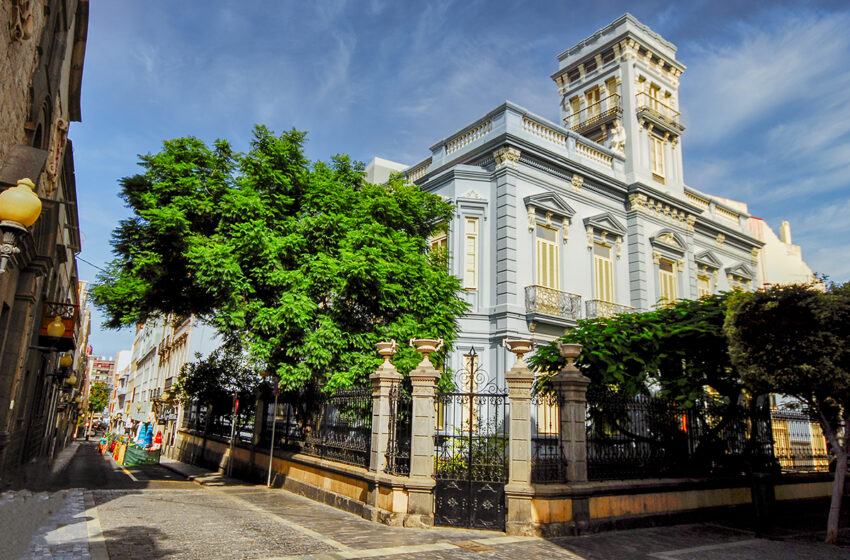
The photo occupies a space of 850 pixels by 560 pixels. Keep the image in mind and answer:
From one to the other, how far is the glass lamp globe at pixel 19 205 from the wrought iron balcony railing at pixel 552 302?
14106mm

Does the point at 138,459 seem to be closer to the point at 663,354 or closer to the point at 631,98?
the point at 663,354

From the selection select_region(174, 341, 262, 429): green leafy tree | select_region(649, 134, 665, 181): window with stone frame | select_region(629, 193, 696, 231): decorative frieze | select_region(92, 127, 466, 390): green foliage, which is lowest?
select_region(174, 341, 262, 429): green leafy tree

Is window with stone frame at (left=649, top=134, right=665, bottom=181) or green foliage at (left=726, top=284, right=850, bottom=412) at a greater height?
window with stone frame at (left=649, top=134, right=665, bottom=181)

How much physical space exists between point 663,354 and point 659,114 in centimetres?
1489

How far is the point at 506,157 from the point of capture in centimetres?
1828

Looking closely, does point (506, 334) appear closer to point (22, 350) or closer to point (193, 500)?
point (193, 500)

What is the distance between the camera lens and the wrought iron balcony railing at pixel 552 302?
57.8 feet

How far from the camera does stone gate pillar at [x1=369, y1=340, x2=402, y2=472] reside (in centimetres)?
1029

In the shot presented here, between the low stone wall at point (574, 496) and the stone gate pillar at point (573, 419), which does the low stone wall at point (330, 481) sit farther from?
the stone gate pillar at point (573, 419)

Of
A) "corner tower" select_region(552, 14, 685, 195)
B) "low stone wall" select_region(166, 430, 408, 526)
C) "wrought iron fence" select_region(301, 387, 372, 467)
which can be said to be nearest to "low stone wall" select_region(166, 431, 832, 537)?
"low stone wall" select_region(166, 430, 408, 526)

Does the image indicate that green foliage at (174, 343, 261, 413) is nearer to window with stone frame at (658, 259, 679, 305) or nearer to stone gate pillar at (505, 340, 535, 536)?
stone gate pillar at (505, 340, 535, 536)

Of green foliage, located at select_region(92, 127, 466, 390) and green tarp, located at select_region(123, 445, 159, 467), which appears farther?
green tarp, located at select_region(123, 445, 159, 467)

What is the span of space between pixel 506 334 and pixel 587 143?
8729mm

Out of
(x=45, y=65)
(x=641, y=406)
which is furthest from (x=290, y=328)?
(x=641, y=406)
